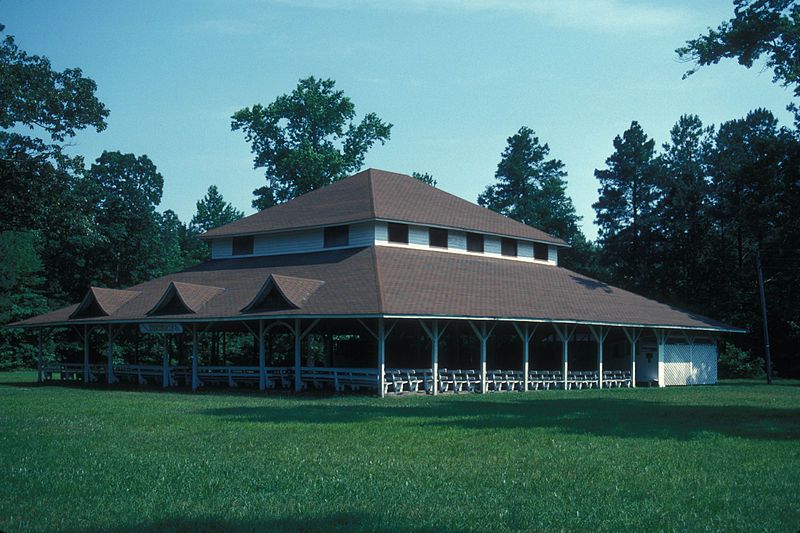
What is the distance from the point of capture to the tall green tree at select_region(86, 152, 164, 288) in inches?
2729

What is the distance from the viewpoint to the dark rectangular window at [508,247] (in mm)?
43062

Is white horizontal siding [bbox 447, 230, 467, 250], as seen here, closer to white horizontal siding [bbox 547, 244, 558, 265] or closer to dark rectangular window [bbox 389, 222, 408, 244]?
dark rectangular window [bbox 389, 222, 408, 244]

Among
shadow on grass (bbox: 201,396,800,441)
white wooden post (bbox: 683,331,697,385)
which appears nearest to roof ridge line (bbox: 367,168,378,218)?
shadow on grass (bbox: 201,396,800,441)

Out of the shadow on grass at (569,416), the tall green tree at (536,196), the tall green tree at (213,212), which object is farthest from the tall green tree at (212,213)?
the shadow on grass at (569,416)

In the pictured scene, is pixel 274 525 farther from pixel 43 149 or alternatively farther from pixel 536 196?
pixel 536 196

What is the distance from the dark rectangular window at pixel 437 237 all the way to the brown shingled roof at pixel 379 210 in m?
0.44

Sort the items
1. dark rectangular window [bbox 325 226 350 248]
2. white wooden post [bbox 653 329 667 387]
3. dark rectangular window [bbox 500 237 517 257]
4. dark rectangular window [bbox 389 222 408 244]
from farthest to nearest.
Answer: dark rectangular window [bbox 500 237 517 257]
white wooden post [bbox 653 329 667 387]
dark rectangular window [bbox 325 226 350 248]
dark rectangular window [bbox 389 222 408 244]

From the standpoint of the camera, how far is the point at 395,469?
43.5ft

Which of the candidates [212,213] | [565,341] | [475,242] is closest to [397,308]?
[565,341]

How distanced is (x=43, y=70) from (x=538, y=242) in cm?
2509

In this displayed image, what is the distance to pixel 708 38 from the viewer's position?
27.9m

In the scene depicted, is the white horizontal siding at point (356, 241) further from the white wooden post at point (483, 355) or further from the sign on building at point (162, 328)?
the sign on building at point (162, 328)

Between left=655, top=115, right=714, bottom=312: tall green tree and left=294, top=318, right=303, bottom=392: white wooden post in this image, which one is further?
left=655, top=115, right=714, bottom=312: tall green tree

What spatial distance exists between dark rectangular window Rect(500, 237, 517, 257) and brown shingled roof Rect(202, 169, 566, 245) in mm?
422
